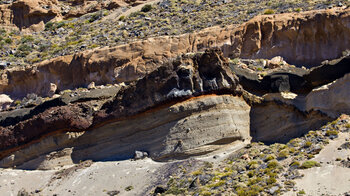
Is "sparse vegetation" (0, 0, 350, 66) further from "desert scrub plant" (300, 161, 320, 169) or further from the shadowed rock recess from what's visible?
"desert scrub plant" (300, 161, 320, 169)

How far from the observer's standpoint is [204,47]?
3622 cm

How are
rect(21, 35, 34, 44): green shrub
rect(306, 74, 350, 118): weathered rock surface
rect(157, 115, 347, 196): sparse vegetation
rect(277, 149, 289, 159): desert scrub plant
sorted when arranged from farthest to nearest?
rect(21, 35, 34, 44): green shrub, rect(306, 74, 350, 118): weathered rock surface, rect(277, 149, 289, 159): desert scrub plant, rect(157, 115, 347, 196): sparse vegetation

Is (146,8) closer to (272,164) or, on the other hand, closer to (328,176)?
(272,164)

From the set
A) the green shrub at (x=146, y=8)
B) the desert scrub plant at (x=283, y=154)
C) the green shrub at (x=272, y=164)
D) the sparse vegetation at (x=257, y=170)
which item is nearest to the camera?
the sparse vegetation at (x=257, y=170)

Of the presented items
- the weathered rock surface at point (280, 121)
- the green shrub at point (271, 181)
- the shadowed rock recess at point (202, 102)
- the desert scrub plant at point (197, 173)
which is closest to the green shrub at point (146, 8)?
the shadowed rock recess at point (202, 102)

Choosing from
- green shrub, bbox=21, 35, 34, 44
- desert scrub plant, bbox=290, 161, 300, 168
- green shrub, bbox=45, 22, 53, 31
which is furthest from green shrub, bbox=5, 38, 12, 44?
desert scrub plant, bbox=290, 161, 300, 168

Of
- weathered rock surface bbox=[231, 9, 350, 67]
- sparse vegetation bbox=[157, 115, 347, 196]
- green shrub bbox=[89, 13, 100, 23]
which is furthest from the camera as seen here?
green shrub bbox=[89, 13, 100, 23]

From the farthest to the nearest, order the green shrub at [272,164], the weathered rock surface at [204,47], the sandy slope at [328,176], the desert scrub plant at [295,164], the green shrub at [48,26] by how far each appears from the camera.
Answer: the green shrub at [48,26] < the weathered rock surface at [204,47] < the green shrub at [272,164] < the desert scrub plant at [295,164] < the sandy slope at [328,176]

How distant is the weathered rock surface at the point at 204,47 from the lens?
106 ft

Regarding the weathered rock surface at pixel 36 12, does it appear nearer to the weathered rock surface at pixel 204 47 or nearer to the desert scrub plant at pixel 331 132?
the weathered rock surface at pixel 204 47

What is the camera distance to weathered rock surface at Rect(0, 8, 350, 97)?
32.3 meters

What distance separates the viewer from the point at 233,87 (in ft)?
89.5

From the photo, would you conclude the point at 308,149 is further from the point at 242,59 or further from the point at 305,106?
the point at 242,59

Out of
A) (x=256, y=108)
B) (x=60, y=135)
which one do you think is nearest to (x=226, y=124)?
(x=256, y=108)
